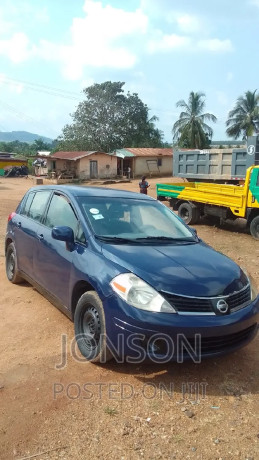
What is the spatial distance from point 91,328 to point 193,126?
4384cm

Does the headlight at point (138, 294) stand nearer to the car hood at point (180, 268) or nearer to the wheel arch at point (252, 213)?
the car hood at point (180, 268)

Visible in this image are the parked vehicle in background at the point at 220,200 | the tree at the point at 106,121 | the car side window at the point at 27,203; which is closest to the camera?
the car side window at the point at 27,203

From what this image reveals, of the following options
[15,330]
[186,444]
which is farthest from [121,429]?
[15,330]

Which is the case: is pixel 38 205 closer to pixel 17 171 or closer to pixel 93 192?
pixel 93 192

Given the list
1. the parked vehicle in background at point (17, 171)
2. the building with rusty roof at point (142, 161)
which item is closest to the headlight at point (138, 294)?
the building with rusty roof at point (142, 161)

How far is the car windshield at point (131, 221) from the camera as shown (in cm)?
379

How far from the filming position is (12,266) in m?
5.54

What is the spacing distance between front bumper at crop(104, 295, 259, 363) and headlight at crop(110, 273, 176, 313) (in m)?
0.04

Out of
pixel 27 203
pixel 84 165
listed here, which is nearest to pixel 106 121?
pixel 84 165

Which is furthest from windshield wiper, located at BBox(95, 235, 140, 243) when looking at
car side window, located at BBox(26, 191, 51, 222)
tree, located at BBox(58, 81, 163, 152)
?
tree, located at BBox(58, 81, 163, 152)

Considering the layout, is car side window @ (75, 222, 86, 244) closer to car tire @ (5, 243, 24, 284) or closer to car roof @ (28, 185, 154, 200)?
car roof @ (28, 185, 154, 200)

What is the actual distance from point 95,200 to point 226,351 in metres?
2.03

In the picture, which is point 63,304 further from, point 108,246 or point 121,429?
point 121,429

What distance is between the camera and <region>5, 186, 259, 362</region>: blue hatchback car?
2916 millimetres
